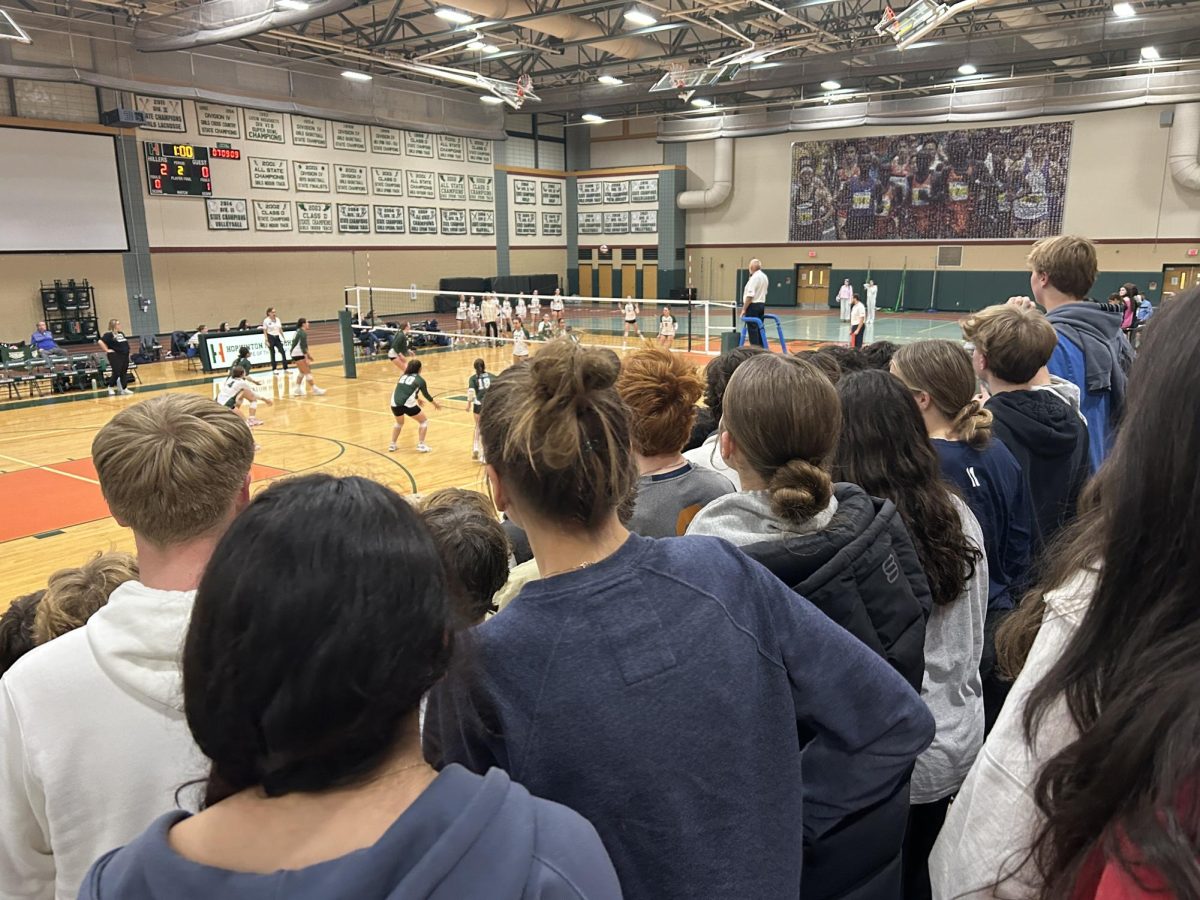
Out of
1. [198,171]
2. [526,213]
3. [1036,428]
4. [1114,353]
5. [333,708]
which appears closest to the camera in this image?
[333,708]

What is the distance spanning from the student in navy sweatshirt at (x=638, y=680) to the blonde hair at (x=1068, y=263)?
10.9ft

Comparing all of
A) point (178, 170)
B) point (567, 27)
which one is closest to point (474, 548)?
point (567, 27)

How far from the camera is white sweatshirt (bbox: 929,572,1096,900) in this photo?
1056 millimetres

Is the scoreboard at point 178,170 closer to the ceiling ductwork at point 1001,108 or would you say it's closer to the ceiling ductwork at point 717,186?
the ceiling ductwork at point 1001,108

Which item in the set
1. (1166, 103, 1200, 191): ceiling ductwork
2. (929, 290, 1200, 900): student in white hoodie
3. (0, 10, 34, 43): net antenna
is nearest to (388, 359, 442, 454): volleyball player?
(0, 10, 34, 43): net antenna

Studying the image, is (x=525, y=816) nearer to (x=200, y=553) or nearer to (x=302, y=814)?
(x=302, y=814)

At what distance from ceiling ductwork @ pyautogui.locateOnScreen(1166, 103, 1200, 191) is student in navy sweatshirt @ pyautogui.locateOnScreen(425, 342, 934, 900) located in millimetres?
28815

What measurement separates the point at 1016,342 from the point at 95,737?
3262 mm

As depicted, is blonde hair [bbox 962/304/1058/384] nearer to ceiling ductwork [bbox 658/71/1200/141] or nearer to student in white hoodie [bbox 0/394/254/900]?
student in white hoodie [bbox 0/394/254/900]

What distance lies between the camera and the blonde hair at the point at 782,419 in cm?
191

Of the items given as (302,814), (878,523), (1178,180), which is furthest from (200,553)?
(1178,180)

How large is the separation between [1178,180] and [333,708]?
30006mm

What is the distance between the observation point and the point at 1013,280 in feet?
89.0

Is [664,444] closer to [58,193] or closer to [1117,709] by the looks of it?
[1117,709]
